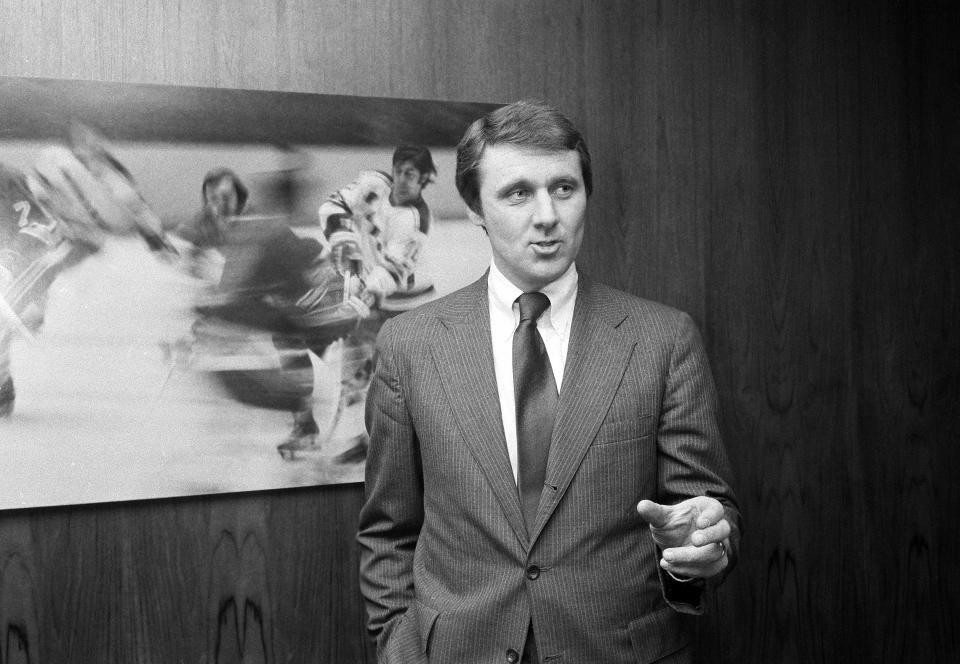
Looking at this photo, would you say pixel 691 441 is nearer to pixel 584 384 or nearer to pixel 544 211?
pixel 584 384

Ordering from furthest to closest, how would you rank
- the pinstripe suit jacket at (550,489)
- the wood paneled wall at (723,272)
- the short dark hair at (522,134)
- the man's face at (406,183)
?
the man's face at (406,183)
the wood paneled wall at (723,272)
the short dark hair at (522,134)
the pinstripe suit jacket at (550,489)

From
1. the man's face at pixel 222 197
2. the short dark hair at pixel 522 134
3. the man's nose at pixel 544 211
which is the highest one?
the short dark hair at pixel 522 134

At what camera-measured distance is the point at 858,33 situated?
2.55 meters

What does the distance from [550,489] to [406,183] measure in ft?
3.01

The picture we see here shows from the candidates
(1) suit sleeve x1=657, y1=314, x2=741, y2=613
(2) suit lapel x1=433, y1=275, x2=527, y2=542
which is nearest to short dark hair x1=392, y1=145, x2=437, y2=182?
(2) suit lapel x1=433, y1=275, x2=527, y2=542

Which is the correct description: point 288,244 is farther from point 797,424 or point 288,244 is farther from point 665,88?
point 797,424

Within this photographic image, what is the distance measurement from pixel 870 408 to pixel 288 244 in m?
1.72

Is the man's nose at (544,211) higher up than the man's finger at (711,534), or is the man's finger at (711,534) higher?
the man's nose at (544,211)

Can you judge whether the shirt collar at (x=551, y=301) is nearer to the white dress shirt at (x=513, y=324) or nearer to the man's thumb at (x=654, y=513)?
the white dress shirt at (x=513, y=324)

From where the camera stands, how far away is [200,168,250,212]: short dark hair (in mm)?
1948

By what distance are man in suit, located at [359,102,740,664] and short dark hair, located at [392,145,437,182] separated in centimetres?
42

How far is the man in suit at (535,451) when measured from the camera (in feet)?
4.87

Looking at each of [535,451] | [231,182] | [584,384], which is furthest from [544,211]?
[231,182]

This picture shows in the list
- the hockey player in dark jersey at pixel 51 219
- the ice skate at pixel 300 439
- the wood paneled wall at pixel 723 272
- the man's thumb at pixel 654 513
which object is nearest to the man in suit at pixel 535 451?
the man's thumb at pixel 654 513
